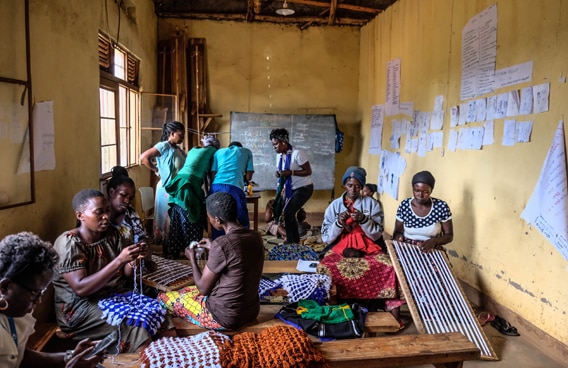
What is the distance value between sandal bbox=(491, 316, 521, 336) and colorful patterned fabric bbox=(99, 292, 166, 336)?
253 centimetres

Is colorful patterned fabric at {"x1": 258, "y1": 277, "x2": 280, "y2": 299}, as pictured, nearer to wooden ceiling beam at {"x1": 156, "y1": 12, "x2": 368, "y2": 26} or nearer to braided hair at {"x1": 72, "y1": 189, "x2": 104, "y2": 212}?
braided hair at {"x1": 72, "y1": 189, "x2": 104, "y2": 212}

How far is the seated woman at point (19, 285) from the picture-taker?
1.36 metres

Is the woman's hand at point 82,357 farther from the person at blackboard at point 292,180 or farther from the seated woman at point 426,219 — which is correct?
the person at blackboard at point 292,180

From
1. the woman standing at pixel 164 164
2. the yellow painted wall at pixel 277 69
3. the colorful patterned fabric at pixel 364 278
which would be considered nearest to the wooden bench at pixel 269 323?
the colorful patterned fabric at pixel 364 278

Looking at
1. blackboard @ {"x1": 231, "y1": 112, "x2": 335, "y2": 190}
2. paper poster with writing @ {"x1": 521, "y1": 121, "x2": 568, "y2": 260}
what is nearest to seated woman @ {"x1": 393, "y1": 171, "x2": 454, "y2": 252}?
paper poster with writing @ {"x1": 521, "y1": 121, "x2": 568, "y2": 260}

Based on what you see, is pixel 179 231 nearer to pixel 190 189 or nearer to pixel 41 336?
pixel 190 189

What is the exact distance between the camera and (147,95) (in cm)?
628

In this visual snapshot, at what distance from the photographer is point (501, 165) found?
345 cm

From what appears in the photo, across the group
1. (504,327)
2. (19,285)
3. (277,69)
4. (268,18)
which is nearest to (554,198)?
(504,327)

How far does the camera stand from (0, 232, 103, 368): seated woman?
1357mm

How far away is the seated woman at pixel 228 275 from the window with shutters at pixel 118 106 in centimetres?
229

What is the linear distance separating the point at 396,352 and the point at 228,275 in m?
→ 0.93

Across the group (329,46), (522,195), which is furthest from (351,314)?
(329,46)

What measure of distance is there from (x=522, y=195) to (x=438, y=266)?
0.83 metres
